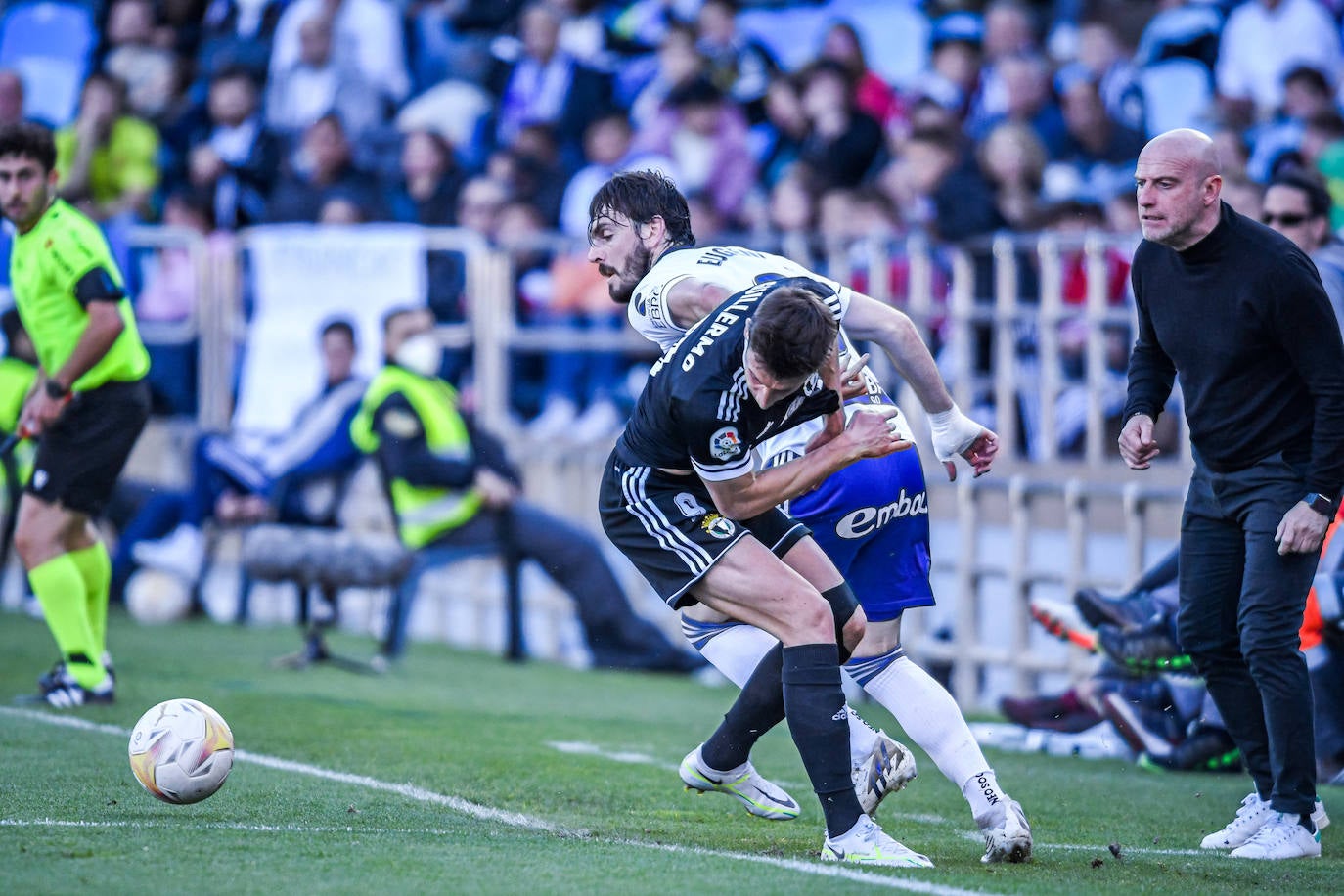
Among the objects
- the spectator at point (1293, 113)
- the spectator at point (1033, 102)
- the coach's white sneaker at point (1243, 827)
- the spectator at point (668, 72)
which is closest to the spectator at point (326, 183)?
the spectator at point (668, 72)

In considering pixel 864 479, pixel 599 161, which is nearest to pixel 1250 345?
pixel 864 479

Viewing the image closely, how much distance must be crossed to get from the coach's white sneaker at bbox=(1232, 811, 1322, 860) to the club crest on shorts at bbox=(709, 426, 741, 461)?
2237mm

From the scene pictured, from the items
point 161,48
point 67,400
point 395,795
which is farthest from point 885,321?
point 161,48

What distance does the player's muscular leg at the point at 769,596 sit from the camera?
5.84m

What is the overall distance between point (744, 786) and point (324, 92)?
40.6 ft

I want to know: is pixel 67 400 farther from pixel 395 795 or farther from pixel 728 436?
pixel 728 436

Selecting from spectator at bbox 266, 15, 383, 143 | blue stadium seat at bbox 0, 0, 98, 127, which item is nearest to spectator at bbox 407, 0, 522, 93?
spectator at bbox 266, 15, 383, 143

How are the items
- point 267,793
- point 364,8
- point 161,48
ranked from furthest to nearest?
1. point 161,48
2. point 364,8
3. point 267,793

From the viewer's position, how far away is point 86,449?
30.0 ft

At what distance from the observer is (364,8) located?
57.9 feet

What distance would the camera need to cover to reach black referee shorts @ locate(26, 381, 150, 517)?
359 inches

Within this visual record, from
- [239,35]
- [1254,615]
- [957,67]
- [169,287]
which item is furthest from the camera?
[239,35]

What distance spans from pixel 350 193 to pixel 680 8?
11.0ft

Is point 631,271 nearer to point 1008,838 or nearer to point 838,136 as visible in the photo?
point 1008,838
